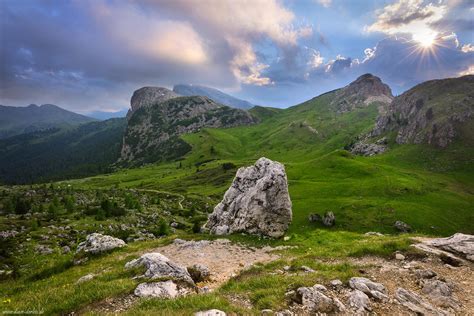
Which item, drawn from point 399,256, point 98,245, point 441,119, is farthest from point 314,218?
point 441,119

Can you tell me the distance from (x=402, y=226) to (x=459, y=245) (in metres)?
47.3

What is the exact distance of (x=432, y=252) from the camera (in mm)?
23359

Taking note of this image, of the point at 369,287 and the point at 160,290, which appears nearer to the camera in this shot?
the point at 160,290

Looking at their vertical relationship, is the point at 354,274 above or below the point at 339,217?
above

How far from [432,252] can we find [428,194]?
8555cm

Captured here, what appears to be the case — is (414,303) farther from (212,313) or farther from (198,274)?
(198,274)

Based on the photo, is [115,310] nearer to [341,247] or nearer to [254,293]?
[254,293]

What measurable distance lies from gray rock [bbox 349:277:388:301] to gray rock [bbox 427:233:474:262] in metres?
11.1

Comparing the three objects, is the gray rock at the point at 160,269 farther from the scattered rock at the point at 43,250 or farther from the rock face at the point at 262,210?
the scattered rock at the point at 43,250

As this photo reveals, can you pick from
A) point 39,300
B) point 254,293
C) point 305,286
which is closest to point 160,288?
point 254,293

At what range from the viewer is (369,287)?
56.8 feet

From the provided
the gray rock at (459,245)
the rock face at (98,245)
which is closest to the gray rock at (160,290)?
the rock face at (98,245)

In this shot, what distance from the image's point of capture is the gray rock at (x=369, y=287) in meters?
16.4

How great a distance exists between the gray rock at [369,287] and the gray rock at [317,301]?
2.55 metres
